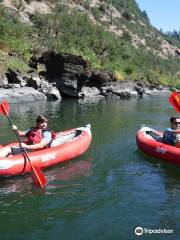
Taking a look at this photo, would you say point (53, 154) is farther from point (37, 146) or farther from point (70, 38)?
point (70, 38)

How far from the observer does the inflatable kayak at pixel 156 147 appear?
411 inches

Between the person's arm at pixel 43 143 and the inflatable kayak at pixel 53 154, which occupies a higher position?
the person's arm at pixel 43 143

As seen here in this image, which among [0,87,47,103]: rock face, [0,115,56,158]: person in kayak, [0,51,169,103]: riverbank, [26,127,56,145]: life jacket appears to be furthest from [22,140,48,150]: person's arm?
[0,51,169,103]: riverbank

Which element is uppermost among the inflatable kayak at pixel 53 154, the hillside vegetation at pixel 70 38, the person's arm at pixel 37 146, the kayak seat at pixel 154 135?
the hillside vegetation at pixel 70 38

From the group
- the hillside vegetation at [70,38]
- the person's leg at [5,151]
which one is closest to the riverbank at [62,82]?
the hillside vegetation at [70,38]

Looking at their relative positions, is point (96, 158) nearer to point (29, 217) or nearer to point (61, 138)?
point (61, 138)

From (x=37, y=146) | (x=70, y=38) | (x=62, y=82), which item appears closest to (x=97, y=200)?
(x=37, y=146)

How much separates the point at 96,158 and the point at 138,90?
3155 cm

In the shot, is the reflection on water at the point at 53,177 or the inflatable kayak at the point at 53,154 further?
the inflatable kayak at the point at 53,154

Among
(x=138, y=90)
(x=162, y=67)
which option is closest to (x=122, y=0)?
(x=162, y=67)

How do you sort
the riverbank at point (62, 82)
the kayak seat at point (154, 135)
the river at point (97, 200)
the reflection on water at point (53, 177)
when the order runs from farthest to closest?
Result: the riverbank at point (62, 82) → the kayak seat at point (154, 135) → the reflection on water at point (53, 177) → the river at point (97, 200)

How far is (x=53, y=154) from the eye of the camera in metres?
10.3

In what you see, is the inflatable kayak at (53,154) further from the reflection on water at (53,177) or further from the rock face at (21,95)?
the rock face at (21,95)

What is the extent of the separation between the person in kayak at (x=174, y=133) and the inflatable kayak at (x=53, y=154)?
226 centimetres
